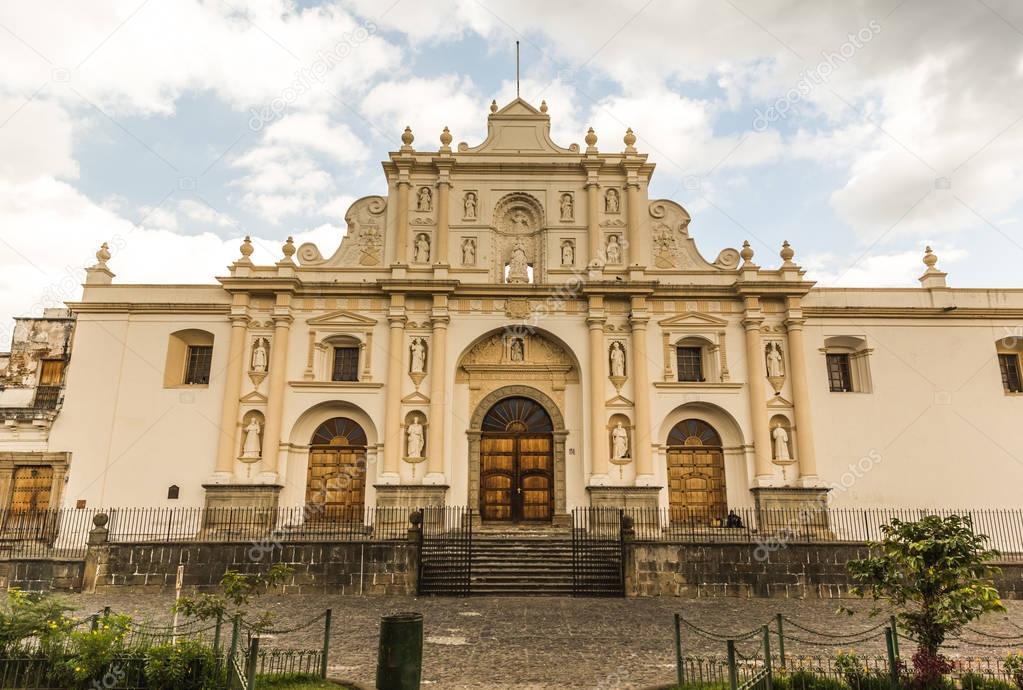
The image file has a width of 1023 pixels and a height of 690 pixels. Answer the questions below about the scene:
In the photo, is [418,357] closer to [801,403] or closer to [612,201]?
[612,201]

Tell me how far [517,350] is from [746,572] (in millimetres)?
9498

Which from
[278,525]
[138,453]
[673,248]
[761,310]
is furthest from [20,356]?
[761,310]

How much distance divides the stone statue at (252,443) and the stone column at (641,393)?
1104 cm

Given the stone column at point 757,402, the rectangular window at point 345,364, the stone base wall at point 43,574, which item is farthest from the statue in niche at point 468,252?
the stone base wall at point 43,574

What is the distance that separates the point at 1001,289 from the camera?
2052cm

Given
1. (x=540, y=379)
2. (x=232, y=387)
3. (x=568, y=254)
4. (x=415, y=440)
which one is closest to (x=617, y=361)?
(x=540, y=379)

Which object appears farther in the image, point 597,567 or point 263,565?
point 597,567

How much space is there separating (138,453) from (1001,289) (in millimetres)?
27148

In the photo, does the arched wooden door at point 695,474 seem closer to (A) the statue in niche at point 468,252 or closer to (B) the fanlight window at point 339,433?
(A) the statue in niche at point 468,252

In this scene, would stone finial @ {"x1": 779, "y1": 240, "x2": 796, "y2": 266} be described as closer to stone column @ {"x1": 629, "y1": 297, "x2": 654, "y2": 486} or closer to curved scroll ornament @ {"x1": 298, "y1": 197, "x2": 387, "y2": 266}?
stone column @ {"x1": 629, "y1": 297, "x2": 654, "y2": 486}

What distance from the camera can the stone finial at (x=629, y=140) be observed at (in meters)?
21.4

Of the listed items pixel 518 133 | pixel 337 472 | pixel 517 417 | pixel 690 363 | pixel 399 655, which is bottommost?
pixel 399 655

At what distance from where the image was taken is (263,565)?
13773 millimetres

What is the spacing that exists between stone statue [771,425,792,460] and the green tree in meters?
12.3
